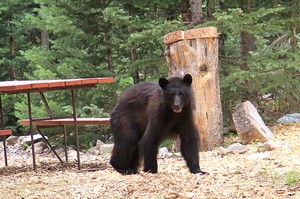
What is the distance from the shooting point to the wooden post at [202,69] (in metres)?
10.1

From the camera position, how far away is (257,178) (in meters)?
6.73

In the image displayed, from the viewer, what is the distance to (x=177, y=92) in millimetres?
6996

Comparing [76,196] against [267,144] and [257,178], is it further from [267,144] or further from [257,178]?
[267,144]

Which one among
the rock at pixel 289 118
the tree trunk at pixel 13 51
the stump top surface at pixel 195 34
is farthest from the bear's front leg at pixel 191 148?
the tree trunk at pixel 13 51

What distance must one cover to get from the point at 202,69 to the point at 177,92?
327 cm

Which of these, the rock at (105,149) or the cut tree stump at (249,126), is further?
the rock at (105,149)

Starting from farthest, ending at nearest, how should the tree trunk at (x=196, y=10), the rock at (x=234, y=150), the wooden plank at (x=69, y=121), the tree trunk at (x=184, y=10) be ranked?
the tree trunk at (x=184, y=10)
the tree trunk at (x=196, y=10)
the rock at (x=234, y=150)
the wooden plank at (x=69, y=121)

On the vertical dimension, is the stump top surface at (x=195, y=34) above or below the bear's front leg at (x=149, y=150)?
above

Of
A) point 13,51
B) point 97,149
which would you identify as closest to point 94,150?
point 97,149

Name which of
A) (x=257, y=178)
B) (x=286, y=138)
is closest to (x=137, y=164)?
(x=257, y=178)

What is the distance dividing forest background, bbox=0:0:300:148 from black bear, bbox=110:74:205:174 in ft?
13.9

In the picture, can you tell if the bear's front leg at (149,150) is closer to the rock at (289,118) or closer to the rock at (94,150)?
the rock at (94,150)

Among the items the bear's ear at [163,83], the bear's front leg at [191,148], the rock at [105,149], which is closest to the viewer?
the bear's ear at [163,83]

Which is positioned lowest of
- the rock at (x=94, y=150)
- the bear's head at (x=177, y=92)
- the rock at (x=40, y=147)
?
the rock at (x=40, y=147)
